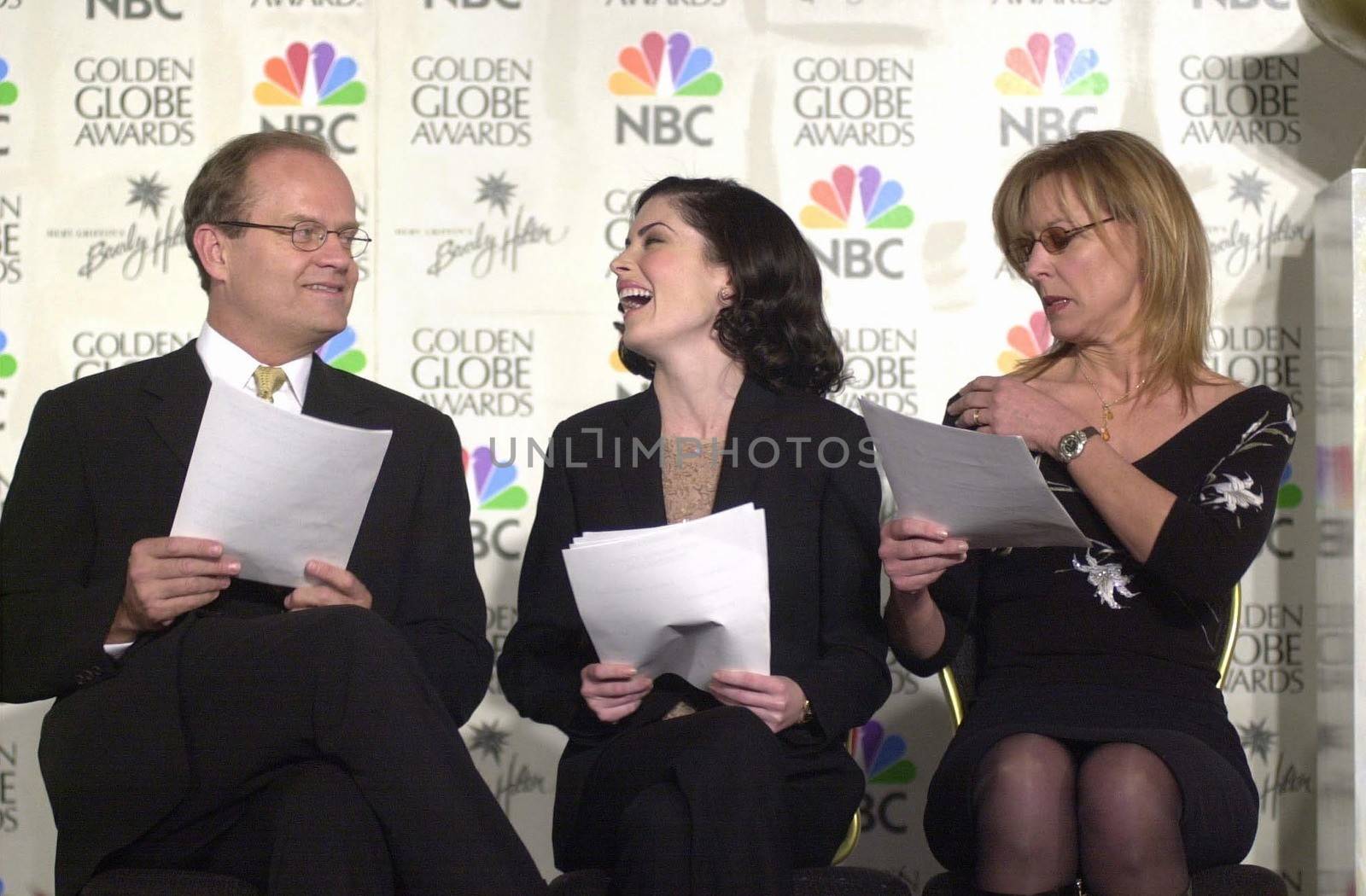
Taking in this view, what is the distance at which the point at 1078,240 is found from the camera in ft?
7.86

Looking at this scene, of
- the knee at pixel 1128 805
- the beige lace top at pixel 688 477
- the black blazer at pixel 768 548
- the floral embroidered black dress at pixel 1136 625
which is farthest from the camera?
the beige lace top at pixel 688 477

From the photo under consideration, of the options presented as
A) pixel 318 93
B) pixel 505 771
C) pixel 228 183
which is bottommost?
pixel 505 771

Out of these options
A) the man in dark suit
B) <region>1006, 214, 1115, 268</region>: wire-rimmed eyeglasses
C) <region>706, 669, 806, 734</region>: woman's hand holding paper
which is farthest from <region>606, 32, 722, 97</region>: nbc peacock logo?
<region>706, 669, 806, 734</region>: woman's hand holding paper

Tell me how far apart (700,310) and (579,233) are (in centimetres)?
100

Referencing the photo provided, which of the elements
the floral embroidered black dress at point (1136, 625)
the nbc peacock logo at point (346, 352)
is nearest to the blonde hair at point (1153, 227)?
the floral embroidered black dress at point (1136, 625)

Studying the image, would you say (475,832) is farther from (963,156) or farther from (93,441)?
(963,156)

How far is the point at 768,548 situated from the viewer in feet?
8.02

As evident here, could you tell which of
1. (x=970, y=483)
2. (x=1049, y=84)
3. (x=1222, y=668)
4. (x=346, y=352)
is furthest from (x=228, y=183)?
(x=1049, y=84)

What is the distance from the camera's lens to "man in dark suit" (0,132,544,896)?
1.88 m

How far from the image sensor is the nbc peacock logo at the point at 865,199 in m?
3.54

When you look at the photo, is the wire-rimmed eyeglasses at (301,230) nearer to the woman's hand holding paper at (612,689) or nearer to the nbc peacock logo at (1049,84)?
the woman's hand holding paper at (612,689)

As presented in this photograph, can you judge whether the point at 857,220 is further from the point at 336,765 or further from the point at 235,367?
the point at 336,765

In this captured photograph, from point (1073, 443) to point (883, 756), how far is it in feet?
4.92

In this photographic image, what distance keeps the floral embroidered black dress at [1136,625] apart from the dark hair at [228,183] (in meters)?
1.35
